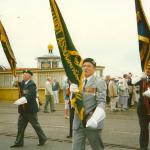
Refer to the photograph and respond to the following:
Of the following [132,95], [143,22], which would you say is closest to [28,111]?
[143,22]

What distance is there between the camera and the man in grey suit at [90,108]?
22.4 feet

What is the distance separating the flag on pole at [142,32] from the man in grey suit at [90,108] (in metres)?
2.09

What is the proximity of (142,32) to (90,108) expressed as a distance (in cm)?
255

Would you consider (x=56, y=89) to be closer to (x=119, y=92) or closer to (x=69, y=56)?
(x=119, y=92)

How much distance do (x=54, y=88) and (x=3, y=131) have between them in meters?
14.3

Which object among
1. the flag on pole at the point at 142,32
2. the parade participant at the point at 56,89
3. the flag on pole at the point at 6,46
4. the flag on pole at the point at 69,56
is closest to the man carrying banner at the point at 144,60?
the flag on pole at the point at 142,32

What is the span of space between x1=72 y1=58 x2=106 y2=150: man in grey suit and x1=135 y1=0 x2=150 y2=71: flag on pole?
2.09 m

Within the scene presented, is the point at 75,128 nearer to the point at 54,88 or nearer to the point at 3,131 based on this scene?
the point at 3,131

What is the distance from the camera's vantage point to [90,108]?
6.91 metres

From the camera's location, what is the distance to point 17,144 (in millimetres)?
10797

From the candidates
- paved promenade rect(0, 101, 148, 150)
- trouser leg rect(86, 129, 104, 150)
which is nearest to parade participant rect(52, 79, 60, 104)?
paved promenade rect(0, 101, 148, 150)

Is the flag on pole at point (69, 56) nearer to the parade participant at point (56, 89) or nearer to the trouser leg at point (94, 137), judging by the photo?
the trouser leg at point (94, 137)

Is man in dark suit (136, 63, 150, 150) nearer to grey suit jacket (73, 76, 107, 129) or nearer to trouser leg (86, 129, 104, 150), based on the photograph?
grey suit jacket (73, 76, 107, 129)

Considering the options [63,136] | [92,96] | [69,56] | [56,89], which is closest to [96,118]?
[92,96]
